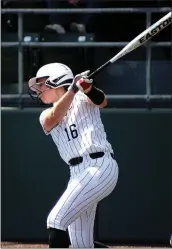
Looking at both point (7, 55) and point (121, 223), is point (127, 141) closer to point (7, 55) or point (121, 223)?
point (121, 223)

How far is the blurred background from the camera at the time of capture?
717cm

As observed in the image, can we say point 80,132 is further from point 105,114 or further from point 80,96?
point 105,114

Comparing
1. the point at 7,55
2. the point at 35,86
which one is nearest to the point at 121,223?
the point at 7,55

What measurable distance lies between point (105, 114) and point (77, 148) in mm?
2114

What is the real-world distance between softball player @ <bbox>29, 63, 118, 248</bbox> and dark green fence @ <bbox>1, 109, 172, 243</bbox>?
195 centimetres

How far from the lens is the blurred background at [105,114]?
7172 mm

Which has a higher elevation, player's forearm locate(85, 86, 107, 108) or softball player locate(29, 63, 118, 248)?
player's forearm locate(85, 86, 107, 108)

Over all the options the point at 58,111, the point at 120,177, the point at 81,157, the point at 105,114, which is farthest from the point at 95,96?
the point at 120,177

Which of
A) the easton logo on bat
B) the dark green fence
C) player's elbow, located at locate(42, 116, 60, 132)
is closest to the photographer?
player's elbow, located at locate(42, 116, 60, 132)

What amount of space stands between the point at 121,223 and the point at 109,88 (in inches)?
50.2

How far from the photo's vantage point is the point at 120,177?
7.20 meters

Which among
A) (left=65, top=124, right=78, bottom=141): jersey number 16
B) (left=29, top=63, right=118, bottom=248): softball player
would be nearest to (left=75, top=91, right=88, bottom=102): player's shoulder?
(left=29, top=63, right=118, bottom=248): softball player

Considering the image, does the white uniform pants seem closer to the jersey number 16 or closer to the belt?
the belt

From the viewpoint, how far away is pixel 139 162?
718 cm
